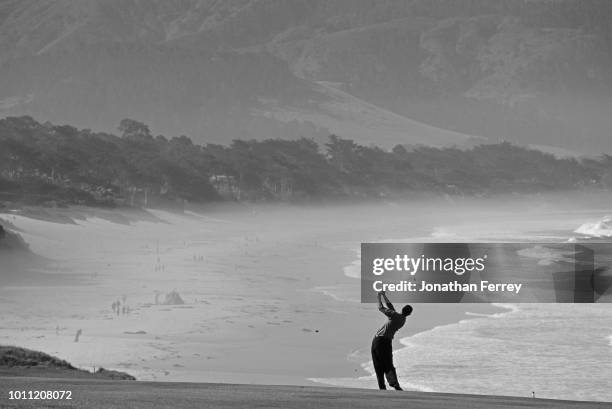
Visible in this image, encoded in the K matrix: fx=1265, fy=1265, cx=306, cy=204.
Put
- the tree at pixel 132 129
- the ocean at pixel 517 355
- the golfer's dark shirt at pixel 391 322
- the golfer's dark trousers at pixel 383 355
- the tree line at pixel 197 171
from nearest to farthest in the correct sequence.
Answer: the golfer's dark shirt at pixel 391 322
the golfer's dark trousers at pixel 383 355
the ocean at pixel 517 355
the tree line at pixel 197 171
the tree at pixel 132 129

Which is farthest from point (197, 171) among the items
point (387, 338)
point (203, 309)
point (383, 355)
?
point (387, 338)

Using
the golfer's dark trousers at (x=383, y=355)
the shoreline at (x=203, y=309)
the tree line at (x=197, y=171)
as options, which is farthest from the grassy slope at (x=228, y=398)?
the tree line at (x=197, y=171)

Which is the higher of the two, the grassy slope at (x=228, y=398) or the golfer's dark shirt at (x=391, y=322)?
the golfer's dark shirt at (x=391, y=322)

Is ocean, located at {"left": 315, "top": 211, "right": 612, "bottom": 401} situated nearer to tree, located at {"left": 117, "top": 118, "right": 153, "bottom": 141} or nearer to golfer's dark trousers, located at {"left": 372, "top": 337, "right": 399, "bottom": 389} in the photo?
golfer's dark trousers, located at {"left": 372, "top": 337, "right": 399, "bottom": 389}

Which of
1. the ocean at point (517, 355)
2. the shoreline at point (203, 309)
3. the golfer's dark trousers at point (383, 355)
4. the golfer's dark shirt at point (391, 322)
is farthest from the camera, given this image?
the shoreline at point (203, 309)

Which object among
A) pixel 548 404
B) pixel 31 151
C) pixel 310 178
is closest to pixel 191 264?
pixel 548 404

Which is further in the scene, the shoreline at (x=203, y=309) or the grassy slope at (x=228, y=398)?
the shoreline at (x=203, y=309)

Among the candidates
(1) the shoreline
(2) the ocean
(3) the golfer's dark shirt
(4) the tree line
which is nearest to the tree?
(4) the tree line

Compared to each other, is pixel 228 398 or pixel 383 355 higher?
pixel 383 355

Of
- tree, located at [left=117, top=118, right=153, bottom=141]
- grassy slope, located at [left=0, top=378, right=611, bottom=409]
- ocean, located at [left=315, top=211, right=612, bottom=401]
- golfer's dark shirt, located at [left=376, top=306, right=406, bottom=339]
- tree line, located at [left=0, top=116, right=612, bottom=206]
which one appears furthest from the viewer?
tree, located at [left=117, top=118, right=153, bottom=141]

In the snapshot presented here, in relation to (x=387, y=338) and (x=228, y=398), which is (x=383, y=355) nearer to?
(x=387, y=338)

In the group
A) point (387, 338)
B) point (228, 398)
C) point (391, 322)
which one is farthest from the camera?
point (387, 338)

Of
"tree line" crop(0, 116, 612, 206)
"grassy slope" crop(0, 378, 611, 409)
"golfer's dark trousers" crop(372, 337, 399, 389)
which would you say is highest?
"tree line" crop(0, 116, 612, 206)

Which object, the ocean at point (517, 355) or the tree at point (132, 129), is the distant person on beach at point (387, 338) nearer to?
the ocean at point (517, 355)
